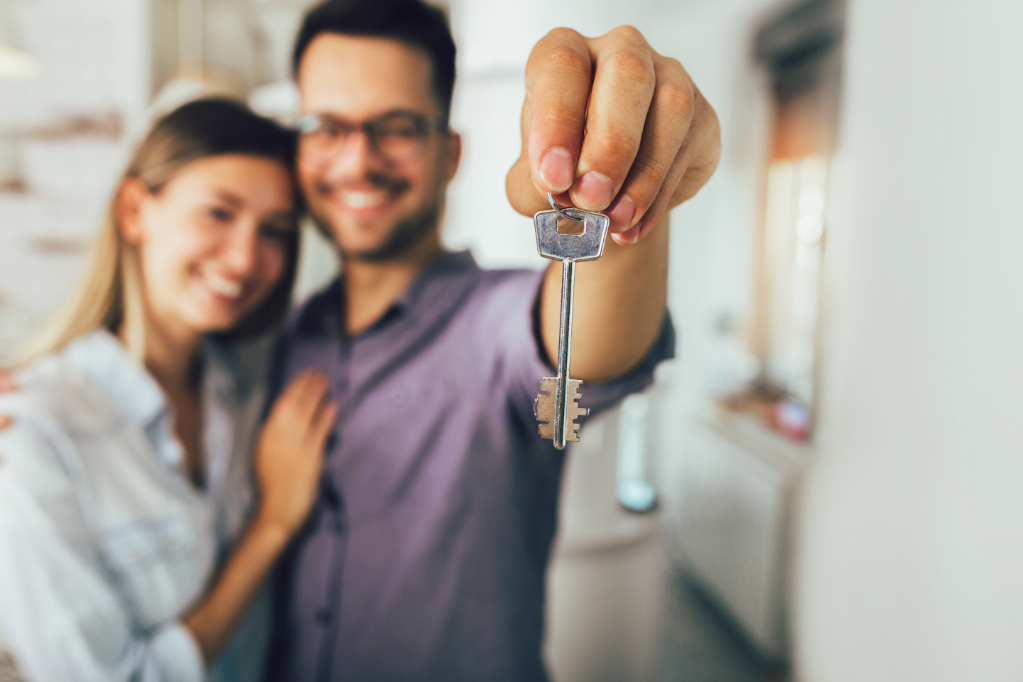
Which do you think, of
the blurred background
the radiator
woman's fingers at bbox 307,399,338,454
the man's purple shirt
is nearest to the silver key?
the blurred background

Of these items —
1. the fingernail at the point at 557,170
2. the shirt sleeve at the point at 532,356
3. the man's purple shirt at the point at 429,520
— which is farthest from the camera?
the man's purple shirt at the point at 429,520

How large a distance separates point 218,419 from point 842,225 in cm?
61

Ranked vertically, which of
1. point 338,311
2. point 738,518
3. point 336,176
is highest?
point 336,176

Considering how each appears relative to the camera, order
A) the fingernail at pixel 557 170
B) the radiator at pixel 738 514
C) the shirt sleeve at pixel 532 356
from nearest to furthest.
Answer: the fingernail at pixel 557 170 < the shirt sleeve at pixel 532 356 < the radiator at pixel 738 514

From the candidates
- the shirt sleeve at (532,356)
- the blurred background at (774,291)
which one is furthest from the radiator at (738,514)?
the shirt sleeve at (532,356)

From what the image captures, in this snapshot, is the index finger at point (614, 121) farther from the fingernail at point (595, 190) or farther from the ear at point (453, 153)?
the ear at point (453, 153)

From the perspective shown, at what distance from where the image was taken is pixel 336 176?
1.71ft

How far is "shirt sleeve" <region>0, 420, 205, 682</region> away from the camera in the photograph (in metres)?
0.41

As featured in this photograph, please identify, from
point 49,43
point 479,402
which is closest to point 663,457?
point 479,402

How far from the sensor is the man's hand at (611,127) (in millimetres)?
176

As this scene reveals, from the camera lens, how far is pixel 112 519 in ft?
1.56

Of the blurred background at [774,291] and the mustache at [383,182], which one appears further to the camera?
the mustache at [383,182]

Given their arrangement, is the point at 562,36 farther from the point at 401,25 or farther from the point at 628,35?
the point at 401,25

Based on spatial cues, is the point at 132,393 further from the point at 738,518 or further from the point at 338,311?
the point at 738,518
